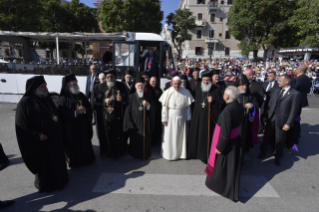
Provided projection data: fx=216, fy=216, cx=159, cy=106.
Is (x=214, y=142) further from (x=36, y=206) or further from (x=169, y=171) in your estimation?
(x=36, y=206)

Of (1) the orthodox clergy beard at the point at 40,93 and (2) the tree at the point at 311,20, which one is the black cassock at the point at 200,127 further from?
(2) the tree at the point at 311,20

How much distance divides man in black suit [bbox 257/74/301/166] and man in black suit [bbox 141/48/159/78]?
4045 millimetres

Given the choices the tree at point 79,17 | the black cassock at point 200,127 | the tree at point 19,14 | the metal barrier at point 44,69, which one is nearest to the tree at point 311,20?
the black cassock at point 200,127

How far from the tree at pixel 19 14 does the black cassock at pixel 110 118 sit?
16547 millimetres

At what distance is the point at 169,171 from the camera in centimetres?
444

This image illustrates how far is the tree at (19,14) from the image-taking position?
54.8 feet

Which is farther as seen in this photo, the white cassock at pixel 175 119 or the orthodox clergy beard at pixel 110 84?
the orthodox clergy beard at pixel 110 84

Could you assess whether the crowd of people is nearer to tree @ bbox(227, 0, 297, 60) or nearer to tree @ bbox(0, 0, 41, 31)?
tree @ bbox(0, 0, 41, 31)

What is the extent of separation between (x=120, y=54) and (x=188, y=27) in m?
33.0

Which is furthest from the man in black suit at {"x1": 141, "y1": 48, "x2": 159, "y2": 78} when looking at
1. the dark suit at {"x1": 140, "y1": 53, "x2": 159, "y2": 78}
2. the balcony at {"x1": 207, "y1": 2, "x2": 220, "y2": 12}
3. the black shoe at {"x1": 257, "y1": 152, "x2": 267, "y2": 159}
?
the balcony at {"x1": 207, "y1": 2, "x2": 220, "y2": 12}

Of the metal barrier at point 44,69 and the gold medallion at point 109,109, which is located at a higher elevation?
the metal barrier at point 44,69

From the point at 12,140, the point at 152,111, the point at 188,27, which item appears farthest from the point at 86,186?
the point at 188,27

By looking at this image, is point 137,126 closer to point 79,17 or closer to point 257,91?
point 257,91

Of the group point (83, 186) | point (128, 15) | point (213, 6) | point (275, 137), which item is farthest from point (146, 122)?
point (213, 6)
